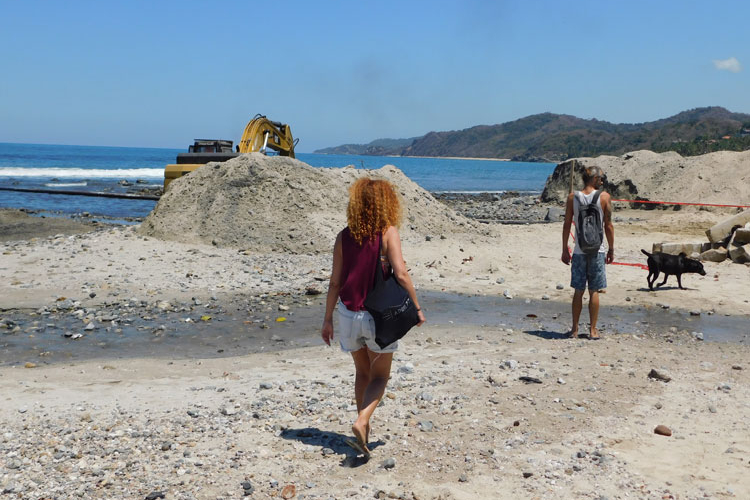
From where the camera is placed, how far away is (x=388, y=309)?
434 centimetres

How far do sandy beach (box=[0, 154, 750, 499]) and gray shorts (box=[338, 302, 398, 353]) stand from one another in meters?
0.79

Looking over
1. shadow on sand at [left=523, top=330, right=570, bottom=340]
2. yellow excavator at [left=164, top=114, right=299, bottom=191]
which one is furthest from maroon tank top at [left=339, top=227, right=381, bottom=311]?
yellow excavator at [left=164, top=114, right=299, bottom=191]

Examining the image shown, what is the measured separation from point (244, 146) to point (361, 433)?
65.9 feet

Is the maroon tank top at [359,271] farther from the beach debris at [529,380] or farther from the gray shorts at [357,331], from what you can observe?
the beach debris at [529,380]

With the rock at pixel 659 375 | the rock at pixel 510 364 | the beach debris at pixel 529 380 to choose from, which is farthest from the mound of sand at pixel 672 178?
the beach debris at pixel 529 380

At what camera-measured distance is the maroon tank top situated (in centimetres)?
441

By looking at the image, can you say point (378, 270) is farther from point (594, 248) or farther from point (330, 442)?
point (594, 248)

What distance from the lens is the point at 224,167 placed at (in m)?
17.2

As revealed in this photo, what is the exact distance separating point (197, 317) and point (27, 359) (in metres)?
2.44

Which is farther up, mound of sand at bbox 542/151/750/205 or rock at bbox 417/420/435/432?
mound of sand at bbox 542/151/750/205

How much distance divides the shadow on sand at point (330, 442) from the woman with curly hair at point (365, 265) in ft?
0.42

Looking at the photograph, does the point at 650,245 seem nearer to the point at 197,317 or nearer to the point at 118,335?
the point at 197,317

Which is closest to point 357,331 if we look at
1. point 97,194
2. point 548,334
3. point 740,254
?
point 548,334

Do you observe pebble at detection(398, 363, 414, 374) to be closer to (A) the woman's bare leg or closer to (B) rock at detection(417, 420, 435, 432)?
(B) rock at detection(417, 420, 435, 432)
